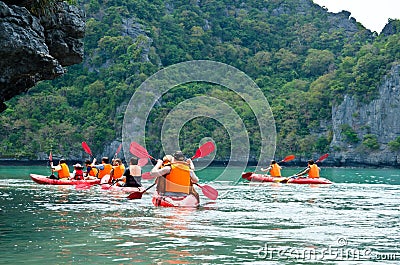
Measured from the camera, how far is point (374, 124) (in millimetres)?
81125

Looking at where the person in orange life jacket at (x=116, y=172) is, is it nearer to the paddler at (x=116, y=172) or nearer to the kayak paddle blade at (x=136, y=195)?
the paddler at (x=116, y=172)

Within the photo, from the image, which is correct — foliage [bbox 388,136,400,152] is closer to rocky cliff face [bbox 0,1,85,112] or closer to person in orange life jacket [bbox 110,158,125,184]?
person in orange life jacket [bbox 110,158,125,184]

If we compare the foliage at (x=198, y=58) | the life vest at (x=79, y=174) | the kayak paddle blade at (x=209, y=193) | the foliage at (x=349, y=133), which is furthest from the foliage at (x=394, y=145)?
the kayak paddle blade at (x=209, y=193)

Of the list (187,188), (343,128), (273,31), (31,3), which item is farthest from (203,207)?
(273,31)

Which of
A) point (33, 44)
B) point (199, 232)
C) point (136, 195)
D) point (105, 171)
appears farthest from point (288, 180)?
point (199, 232)

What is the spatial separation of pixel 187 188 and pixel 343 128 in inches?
2677

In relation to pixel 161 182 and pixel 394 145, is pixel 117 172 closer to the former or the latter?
pixel 161 182

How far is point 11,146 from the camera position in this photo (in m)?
74.2

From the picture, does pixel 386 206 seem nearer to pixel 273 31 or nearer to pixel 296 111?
pixel 296 111

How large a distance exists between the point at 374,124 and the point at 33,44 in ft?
231

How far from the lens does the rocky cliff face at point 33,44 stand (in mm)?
14727

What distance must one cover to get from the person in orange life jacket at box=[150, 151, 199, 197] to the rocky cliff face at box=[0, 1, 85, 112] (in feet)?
12.3

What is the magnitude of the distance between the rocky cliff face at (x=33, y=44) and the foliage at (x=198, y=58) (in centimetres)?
5175

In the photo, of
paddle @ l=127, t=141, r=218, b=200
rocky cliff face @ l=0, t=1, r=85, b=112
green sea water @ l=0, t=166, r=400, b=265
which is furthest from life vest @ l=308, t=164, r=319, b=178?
rocky cliff face @ l=0, t=1, r=85, b=112
